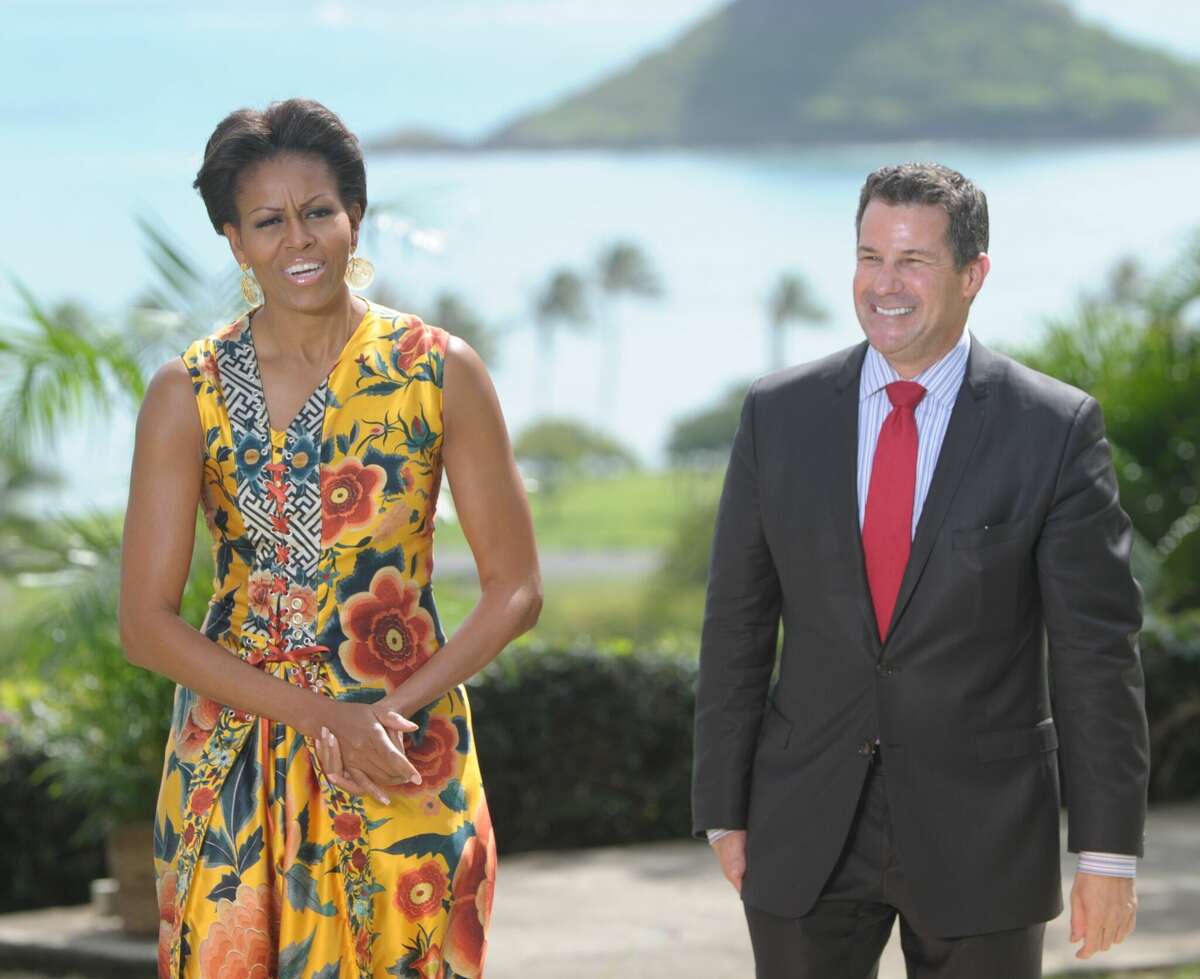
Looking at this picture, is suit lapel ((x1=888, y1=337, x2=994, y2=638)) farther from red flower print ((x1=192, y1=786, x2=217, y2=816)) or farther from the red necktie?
red flower print ((x1=192, y1=786, x2=217, y2=816))

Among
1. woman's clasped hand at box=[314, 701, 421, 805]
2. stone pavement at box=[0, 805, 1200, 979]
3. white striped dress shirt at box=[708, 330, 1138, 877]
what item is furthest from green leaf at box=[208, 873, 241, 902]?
stone pavement at box=[0, 805, 1200, 979]

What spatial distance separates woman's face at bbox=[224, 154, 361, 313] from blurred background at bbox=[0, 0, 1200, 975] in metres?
0.21

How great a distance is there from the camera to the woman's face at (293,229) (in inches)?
117

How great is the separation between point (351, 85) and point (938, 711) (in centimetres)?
10375

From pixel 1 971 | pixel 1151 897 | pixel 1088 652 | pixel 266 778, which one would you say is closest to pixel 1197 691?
pixel 1151 897

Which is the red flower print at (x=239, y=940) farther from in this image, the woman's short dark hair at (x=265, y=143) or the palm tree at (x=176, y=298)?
the palm tree at (x=176, y=298)

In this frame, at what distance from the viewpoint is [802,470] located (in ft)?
10.5

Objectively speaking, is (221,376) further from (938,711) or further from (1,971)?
(1,971)

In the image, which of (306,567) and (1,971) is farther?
(1,971)

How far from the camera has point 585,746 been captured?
8148 millimetres

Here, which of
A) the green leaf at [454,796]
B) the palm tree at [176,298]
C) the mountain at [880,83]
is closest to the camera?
the green leaf at [454,796]

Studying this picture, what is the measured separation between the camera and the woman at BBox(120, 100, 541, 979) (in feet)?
9.74

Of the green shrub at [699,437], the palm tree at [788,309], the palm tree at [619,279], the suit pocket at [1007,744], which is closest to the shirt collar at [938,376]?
the suit pocket at [1007,744]

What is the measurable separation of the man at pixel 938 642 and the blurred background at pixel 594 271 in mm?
1191
